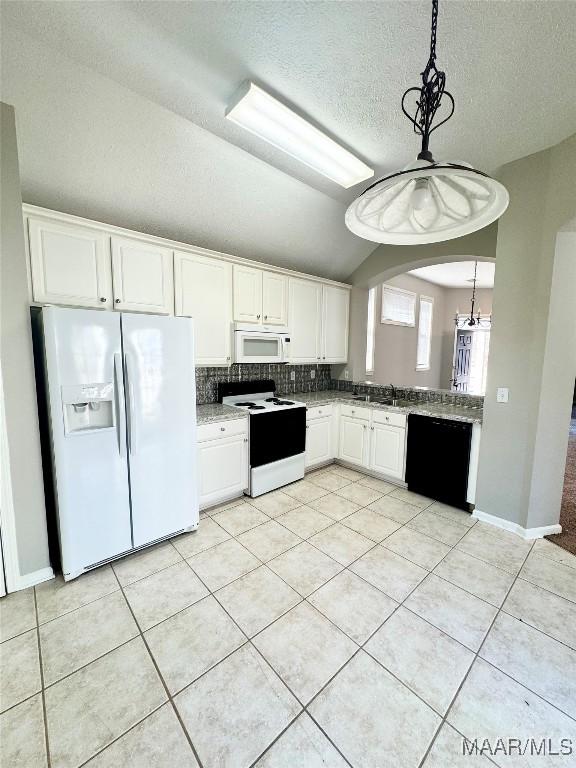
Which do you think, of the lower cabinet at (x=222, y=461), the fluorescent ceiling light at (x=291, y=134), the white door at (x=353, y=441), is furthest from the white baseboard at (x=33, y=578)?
the fluorescent ceiling light at (x=291, y=134)

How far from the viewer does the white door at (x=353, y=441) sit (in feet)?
12.0

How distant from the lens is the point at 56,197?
2.27 metres

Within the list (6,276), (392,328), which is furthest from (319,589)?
(392,328)

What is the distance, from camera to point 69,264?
225 cm

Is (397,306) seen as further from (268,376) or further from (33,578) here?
(33,578)

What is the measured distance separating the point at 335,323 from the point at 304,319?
572 millimetres

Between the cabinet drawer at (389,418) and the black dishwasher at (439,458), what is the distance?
0.30 feet

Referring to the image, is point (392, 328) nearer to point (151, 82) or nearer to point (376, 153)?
point (376, 153)

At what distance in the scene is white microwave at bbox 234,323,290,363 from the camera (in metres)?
3.20

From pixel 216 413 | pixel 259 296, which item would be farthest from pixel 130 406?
pixel 259 296

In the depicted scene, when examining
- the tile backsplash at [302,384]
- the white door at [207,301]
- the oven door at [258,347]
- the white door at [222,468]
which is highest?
the white door at [207,301]

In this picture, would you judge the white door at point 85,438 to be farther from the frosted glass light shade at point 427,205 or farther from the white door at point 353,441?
the white door at point 353,441

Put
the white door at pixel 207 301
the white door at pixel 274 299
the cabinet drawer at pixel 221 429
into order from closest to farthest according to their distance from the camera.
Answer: the cabinet drawer at pixel 221 429 < the white door at pixel 207 301 < the white door at pixel 274 299

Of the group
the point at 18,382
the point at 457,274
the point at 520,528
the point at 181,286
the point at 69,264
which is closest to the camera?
the point at 18,382
